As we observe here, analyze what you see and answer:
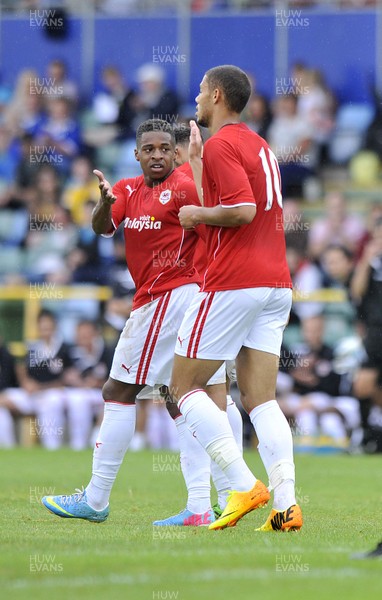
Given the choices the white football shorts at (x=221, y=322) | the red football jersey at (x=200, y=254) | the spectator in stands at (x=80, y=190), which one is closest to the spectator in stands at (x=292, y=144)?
the spectator in stands at (x=80, y=190)

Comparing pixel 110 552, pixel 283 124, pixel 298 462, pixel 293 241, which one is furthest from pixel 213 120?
pixel 283 124

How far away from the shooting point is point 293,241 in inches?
672

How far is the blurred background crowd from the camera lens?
15930 millimetres

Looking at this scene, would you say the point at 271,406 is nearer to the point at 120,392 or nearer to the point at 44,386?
the point at 120,392

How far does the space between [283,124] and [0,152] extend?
5.19 metres

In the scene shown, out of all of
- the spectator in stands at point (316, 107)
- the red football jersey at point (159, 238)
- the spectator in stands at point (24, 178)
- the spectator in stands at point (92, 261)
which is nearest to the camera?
the red football jersey at point (159, 238)

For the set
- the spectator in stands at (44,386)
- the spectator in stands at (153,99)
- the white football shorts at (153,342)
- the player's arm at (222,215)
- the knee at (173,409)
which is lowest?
the spectator in stands at (44,386)

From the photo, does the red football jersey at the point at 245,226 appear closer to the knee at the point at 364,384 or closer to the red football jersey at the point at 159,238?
the red football jersey at the point at 159,238

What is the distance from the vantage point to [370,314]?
15.3 m

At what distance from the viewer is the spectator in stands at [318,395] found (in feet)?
51.9

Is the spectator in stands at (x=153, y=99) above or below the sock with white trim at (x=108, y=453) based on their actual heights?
above

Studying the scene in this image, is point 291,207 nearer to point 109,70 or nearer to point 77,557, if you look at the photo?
point 109,70

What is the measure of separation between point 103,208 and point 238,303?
49.7 inches

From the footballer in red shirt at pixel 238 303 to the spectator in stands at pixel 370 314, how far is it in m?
8.15
